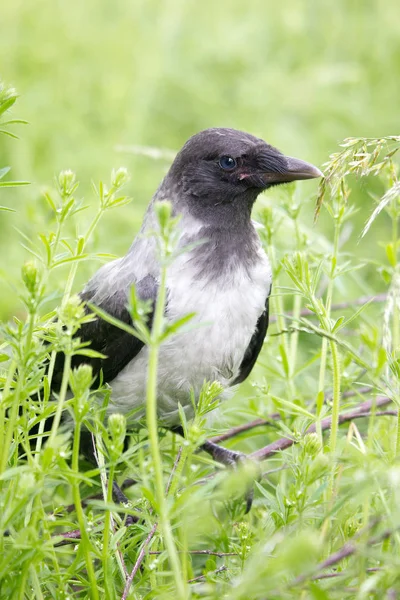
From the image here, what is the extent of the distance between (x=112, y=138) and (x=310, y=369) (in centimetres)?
276

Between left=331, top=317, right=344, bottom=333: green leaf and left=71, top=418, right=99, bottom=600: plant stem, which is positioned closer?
left=71, top=418, right=99, bottom=600: plant stem

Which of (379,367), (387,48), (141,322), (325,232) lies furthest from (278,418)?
(387,48)

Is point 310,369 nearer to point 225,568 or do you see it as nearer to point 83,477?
point 225,568

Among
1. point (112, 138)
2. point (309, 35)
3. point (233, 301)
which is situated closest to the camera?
point (233, 301)

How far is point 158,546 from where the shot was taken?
1.94 metres

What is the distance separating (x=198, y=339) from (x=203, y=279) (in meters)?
0.17

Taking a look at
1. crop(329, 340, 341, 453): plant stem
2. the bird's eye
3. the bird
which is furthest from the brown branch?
the bird's eye

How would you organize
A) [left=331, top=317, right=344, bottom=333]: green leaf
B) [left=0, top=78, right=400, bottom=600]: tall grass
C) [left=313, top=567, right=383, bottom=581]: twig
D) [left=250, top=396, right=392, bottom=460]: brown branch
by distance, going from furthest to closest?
[left=250, top=396, right=392, bottom=460]: brown branch < [left=331, top=317, right=344, bottom=333]: green leaf < [left=313, top=567, right=383, bottom=581]: twig < [left=0, top=78, right=400, bottom=600]: tall grass

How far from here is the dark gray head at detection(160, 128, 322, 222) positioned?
8.76 feet

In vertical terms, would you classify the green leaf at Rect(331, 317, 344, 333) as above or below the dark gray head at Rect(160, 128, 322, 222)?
below

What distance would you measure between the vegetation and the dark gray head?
0.09 metres

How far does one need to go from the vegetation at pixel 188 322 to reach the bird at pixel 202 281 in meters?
0.08

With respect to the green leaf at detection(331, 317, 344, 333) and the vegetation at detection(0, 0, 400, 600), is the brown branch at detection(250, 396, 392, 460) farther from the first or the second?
the green leaf at detection(331, 317, 344, 333)

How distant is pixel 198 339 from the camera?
8.18ft
